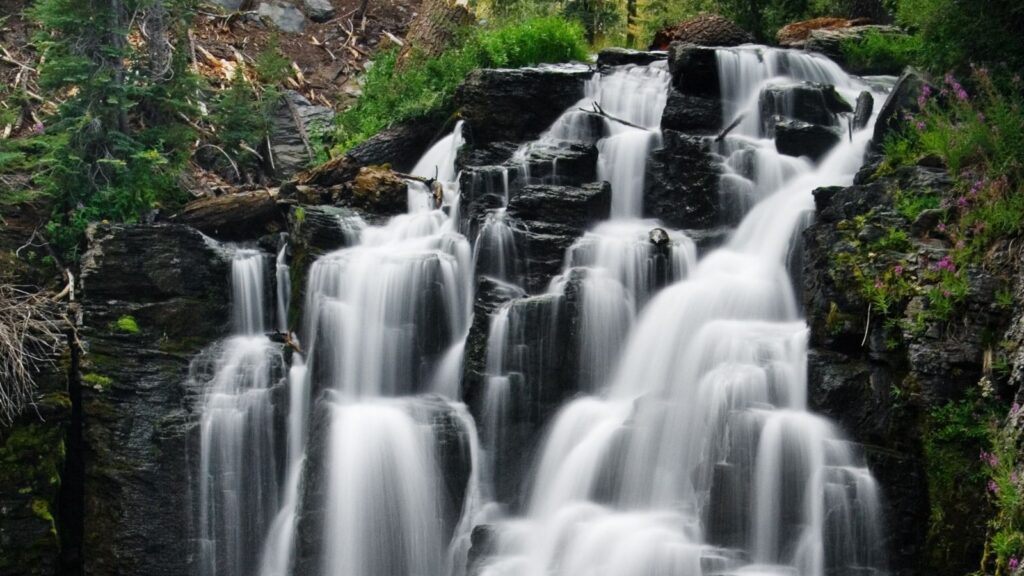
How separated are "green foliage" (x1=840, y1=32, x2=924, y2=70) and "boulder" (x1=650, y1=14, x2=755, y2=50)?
5.76 ft

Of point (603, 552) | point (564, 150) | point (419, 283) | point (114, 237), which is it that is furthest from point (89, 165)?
point (603, 552)

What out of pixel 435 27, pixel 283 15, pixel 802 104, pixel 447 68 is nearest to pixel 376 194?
pixel 447 68

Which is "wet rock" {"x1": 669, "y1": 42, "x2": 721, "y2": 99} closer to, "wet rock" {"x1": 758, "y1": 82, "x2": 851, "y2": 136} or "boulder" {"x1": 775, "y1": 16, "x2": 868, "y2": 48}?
"wet rock" {"x1": 758, "y1": 82, "x2": 851, "y2": 136}

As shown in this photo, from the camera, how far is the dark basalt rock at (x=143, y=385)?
1009 cm

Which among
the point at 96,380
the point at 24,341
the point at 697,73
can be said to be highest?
the point at 697,73

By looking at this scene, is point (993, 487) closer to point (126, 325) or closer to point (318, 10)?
point (126, 325)

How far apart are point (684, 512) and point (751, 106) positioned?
21.9ft

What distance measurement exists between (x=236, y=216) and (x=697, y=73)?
6337 millimetres

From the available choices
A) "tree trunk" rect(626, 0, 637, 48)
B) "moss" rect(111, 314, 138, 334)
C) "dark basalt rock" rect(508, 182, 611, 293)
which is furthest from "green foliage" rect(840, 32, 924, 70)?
"moss" rect(111, 314, 138, 334)

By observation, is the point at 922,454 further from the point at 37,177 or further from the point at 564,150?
the point at 37,177

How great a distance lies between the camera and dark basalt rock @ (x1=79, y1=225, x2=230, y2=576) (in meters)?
10.1

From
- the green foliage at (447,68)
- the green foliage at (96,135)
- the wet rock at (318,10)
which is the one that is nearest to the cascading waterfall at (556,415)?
the green foliage at (96,135)

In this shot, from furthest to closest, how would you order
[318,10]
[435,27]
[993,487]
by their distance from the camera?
[318,10], [435,27], [993,487]

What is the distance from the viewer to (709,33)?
53.0 ft
